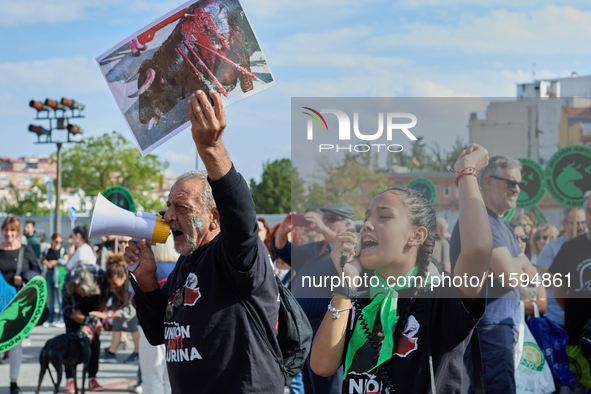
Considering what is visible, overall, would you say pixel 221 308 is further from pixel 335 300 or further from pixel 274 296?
pixel 335 300

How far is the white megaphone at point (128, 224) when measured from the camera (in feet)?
9.26

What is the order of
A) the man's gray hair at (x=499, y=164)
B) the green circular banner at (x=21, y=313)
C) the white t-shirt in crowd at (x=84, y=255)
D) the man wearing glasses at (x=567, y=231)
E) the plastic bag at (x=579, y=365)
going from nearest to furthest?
the man's gray hair at (x=499, y=164)
the man wearing glasses at (x=567, y=231)
the plastic bag at (x=579, y=365)
the green circular banner at (x=21, y=313)
the white t-shirt in crowd at (x=84, y=255)

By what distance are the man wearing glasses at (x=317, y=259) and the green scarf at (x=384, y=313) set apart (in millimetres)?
305

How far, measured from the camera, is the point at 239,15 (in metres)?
2.32

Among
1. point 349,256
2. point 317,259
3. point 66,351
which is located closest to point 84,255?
point 66,351

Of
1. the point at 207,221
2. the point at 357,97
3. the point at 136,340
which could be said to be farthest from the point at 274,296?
the point at 136,340

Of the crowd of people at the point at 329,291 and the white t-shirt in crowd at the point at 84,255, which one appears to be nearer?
the crowd of people at the point at 329,291

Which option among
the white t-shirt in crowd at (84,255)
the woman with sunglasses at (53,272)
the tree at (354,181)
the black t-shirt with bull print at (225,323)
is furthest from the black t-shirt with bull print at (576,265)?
the woman with sunglasses at (53,272)

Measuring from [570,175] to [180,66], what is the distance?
81.2 inches

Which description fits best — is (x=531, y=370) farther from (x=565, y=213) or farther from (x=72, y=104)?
(x=72, y=104)

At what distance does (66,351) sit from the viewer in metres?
6.50

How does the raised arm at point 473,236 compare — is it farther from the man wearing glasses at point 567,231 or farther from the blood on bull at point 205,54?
the man wearing glasses at point 567,231

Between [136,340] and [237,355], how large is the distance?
6.80m

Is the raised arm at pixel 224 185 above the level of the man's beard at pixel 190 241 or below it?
above
